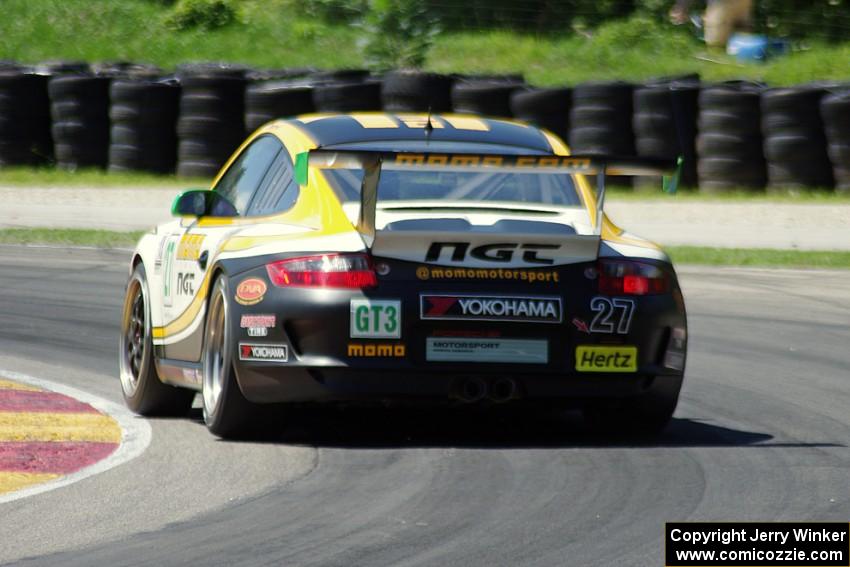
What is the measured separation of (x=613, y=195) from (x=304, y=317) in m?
16.0

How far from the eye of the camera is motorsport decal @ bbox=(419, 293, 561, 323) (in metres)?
7.45

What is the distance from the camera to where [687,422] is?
28.5 ft

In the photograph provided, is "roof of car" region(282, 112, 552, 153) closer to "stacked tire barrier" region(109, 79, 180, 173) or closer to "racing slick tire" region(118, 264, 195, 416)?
"racing slick tire" region(118, 264, 195, 416)

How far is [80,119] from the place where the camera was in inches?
958

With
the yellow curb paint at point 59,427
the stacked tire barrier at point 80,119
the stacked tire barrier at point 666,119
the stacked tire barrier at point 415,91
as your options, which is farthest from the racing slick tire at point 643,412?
the stacked tire barrier at point 80,119

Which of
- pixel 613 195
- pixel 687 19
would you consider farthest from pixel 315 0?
pixel 613 195

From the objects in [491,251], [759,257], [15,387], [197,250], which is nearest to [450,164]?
[491,251]

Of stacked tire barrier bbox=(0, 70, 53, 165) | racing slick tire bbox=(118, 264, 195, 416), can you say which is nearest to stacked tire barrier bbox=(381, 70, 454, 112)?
stacked tire barrier bbox=(0, 70, 53, 165)

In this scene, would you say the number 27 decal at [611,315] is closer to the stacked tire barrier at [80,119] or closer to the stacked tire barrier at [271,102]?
the stacked tire barrier at [271,102]

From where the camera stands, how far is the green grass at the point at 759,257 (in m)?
17.6

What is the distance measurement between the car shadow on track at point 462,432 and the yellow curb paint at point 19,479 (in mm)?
1121

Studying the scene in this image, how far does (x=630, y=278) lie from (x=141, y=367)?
2.53 metres

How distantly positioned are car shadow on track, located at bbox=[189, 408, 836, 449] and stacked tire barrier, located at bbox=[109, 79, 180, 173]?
1538 cm
